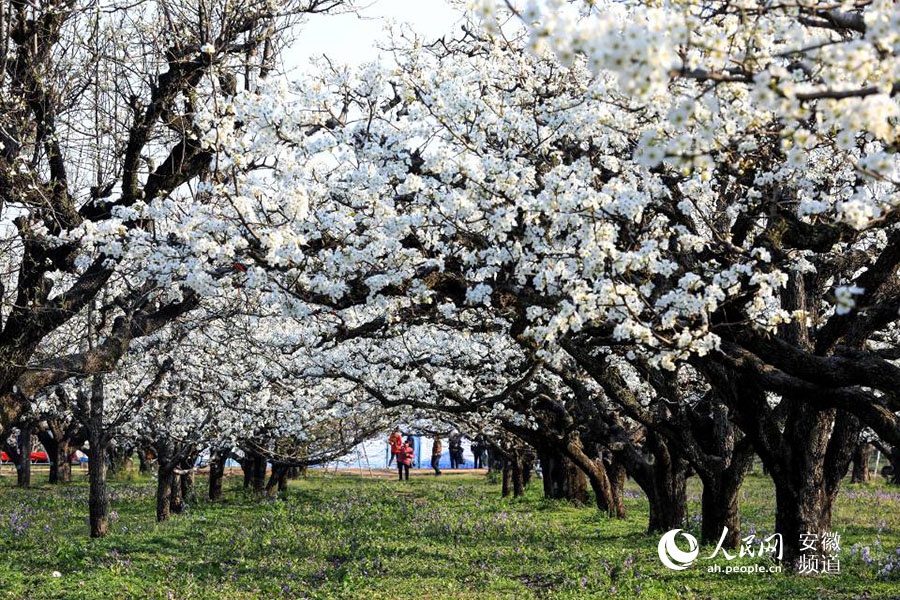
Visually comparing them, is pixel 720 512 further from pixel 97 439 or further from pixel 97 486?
pixel 97 486

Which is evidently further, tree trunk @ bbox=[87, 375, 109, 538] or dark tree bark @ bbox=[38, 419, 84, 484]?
dark tree bark @ bbox=[38, 419, 84, 484]

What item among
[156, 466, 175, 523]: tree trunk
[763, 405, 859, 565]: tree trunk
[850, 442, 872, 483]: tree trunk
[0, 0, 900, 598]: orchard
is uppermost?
[0, 0, 900, 598]: orchard

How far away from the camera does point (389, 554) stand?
56.3 feet

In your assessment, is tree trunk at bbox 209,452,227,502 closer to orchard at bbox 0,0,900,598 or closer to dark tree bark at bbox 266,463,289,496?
dark tree bark at bbox 266,463,289,496

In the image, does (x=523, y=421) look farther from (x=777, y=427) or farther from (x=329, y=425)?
(x=777, y=427)

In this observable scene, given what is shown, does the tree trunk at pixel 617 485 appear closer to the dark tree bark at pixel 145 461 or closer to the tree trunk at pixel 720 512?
the tree trunk at pixel 720 512

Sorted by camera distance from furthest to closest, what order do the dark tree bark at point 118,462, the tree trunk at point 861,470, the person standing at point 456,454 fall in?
the person standing at point 456,454
the dark tree bark at point 118,462
the tree trunk at point 861,470

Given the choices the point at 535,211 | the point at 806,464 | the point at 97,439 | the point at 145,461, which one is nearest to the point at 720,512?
the point at 806,464

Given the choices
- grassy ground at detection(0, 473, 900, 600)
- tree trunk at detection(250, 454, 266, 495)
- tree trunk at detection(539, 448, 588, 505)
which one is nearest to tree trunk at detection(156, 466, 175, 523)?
grassy ground at detection(0, 473, 900, 600)

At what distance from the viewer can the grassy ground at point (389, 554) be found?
513 inches

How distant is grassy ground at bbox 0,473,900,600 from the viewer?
13039 mm

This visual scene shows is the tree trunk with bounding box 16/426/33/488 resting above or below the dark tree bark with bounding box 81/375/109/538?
below

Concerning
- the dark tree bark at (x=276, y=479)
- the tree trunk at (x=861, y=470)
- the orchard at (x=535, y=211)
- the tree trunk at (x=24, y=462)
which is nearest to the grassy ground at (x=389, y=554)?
the orchard at (x=535, y=211)

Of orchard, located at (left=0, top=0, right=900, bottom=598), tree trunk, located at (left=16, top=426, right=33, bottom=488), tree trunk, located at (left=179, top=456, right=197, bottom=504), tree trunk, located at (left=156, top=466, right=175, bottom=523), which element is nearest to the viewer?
orchard, located at (left=0, top=0, right=900, bottom=598)
